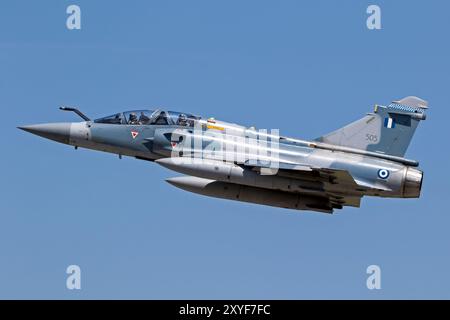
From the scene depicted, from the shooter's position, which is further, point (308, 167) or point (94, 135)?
point (94, 135)

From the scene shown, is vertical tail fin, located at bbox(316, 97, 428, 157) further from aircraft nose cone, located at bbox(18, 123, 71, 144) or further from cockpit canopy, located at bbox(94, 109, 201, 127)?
aircraft nose cone, located at bbox(18, 123, 71, 144)

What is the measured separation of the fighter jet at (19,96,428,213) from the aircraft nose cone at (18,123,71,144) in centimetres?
3

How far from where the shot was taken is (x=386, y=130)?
93.3 ft

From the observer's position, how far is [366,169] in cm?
2780

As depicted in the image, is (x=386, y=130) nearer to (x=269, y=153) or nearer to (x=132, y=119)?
(x=269, y=153)

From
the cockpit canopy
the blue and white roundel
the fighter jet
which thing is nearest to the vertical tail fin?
the fighter jet

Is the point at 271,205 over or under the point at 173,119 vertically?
under

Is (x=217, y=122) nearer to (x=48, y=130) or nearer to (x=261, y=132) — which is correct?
(x=261, y=132)

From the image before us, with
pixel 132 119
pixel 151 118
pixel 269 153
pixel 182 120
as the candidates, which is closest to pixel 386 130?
pixel 269 153

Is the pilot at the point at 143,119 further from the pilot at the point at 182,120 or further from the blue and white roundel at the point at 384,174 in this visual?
the blue and white roundel at the point at 384,174

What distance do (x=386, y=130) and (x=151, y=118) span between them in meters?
6.29

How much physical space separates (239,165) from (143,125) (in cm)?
319

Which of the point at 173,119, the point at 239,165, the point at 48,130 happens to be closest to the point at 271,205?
the point at 239,165

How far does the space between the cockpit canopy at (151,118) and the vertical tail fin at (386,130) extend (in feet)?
11.7
